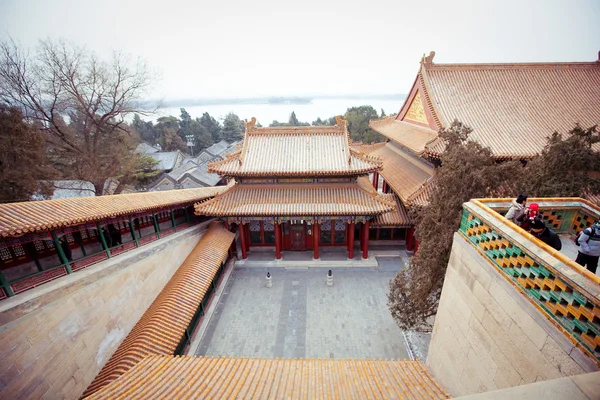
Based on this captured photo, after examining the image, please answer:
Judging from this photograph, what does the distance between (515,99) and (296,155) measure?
11.7 meters

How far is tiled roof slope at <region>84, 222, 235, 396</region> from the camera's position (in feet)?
25.0

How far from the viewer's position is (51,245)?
9008mm

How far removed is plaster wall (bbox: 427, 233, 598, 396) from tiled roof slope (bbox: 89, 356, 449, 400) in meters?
0.78

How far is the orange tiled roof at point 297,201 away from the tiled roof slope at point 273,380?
720cm

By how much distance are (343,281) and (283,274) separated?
309 cm

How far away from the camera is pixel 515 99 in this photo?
13.8 meters

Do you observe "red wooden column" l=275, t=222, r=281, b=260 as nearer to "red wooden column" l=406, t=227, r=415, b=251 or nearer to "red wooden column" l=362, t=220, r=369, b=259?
"red wooden column" l=362, t=220, r=369, b=259

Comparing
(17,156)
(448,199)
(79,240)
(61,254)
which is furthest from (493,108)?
(17,156)

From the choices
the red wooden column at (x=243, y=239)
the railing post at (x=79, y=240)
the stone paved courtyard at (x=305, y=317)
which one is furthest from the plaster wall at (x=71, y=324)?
the red wooden column at (x=243, y=239)

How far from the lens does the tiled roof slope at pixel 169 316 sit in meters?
7.63

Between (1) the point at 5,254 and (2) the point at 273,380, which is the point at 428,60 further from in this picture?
(1) the point at 5,254

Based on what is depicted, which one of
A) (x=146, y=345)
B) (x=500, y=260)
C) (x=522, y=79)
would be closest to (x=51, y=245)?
(x=146, y=345)

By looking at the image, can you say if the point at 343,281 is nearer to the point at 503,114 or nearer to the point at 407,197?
the point at 407,197

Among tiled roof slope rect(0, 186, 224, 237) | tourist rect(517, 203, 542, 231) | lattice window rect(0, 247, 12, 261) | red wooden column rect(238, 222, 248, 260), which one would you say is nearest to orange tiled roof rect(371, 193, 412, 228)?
red wooden column rect(238, 222, 248, 260)
